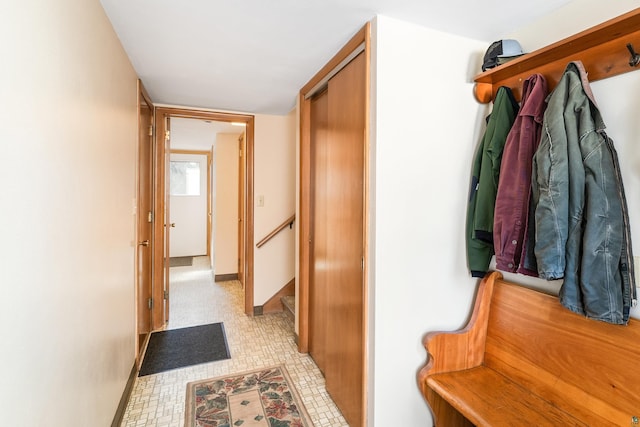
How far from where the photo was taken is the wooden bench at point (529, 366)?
112cm

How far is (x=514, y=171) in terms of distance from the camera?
4.44 ft

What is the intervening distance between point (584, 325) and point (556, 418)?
372 mm

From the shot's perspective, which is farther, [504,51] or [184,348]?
[184,348]

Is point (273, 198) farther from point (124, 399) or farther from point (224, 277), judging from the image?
point (124, 399)

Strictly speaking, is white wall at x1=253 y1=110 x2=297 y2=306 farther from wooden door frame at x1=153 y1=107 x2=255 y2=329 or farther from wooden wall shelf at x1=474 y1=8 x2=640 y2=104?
wooden wall shelf at x1=474 y1=8 x2=640 y2=104

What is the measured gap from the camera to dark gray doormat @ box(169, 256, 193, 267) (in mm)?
5727

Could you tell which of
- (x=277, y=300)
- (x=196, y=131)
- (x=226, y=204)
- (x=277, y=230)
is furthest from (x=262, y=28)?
(x=226, y=204)

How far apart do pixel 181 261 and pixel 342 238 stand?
504cm

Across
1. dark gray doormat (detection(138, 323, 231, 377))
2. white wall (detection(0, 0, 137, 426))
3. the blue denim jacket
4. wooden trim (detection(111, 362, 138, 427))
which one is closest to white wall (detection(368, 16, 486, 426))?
the blue denim jacket

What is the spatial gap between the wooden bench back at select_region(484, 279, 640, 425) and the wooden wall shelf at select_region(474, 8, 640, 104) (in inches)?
37.1

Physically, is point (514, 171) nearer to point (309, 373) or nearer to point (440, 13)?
point (440, 13)

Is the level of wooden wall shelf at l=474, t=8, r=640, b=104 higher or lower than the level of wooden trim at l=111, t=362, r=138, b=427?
higher

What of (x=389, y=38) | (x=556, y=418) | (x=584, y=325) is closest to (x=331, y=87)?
(x=389, y=38)

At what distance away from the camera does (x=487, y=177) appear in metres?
1.50
